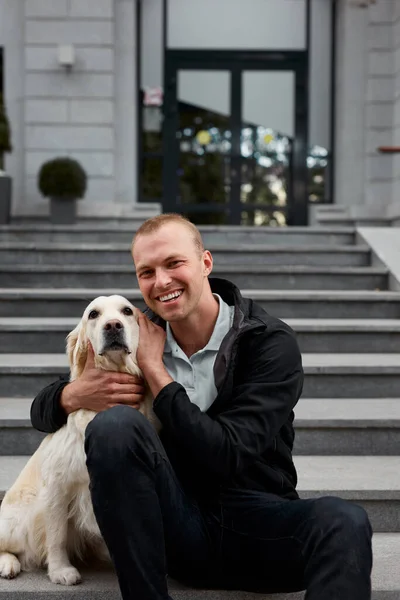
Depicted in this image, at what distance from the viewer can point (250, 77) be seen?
31.7ft

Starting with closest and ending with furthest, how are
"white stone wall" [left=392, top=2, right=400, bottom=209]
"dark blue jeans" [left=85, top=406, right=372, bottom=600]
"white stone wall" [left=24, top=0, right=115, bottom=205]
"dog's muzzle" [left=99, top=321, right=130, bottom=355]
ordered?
"dark blue jeans" [left=85, top=406, right=372, bottom=600]
"dog's muzzle" [left=99, top=321, right=130, bottom=355]
"white stone wall" [left=392, top=2, right=400, bottom=209]
"white stone wall" [left=24, top=0, right=115, bottom=205]

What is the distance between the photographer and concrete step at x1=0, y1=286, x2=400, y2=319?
4.72m

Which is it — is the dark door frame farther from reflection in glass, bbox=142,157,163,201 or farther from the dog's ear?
the dog's ear

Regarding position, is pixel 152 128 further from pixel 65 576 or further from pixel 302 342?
pixel 65 576

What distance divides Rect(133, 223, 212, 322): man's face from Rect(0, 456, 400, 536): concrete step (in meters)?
1.07

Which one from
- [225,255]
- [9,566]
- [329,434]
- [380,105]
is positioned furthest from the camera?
Answer: [380,105]

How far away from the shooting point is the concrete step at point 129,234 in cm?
690

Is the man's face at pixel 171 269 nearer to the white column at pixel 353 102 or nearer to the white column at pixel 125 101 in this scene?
the white column at pixel 125 101

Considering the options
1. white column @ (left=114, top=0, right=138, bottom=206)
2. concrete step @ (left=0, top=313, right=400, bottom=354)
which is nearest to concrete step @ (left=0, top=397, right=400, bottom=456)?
concrete step @ (left=0, top=313, right=400, bottom=354)

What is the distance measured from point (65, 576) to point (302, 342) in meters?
2.30

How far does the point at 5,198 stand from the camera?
26.3 ft

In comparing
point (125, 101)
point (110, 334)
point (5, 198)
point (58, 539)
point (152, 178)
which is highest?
point (125, 101)

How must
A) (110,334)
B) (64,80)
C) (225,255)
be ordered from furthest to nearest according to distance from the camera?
(64,80)
(225,255)
(110,334)

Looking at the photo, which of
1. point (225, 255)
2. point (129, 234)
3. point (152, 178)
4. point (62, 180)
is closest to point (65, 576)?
point (225, 255)
